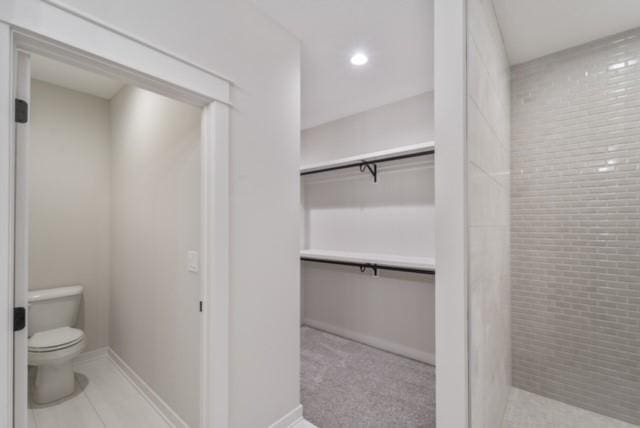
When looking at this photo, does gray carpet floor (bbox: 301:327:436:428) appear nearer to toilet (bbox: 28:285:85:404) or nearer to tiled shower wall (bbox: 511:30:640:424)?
tiled shower wall (bbox: 511:30:640:424)

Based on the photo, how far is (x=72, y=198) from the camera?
262cm

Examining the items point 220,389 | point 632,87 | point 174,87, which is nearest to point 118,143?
point 174,87

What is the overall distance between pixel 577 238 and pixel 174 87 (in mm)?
2381

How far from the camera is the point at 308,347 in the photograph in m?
2.94

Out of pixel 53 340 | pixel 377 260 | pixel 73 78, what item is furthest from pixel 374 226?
Result: pixel 73 78

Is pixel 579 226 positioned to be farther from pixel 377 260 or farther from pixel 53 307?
pixel 53 307

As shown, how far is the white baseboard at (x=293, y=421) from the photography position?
1732mm

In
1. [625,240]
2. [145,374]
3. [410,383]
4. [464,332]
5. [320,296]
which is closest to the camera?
[464,332]

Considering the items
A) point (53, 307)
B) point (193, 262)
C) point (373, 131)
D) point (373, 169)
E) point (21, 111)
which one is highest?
point (373, 131)

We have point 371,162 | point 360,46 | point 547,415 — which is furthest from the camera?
point 371,162

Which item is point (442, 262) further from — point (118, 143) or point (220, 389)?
point (118, 143)

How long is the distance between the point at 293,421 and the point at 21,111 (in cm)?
208

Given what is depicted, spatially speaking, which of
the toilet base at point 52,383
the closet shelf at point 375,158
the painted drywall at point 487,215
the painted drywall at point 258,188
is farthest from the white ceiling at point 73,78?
the painted drywall at point 487,215

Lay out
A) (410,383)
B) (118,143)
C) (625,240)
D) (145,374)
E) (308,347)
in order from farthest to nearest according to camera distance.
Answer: (308,347) < (118,143) < (410,383) < (145,374) < (625,240)
